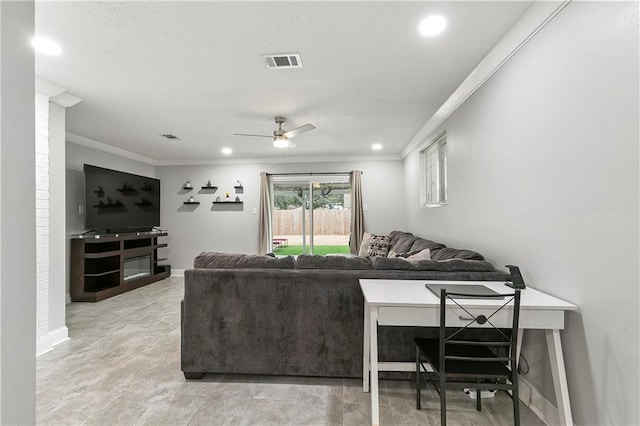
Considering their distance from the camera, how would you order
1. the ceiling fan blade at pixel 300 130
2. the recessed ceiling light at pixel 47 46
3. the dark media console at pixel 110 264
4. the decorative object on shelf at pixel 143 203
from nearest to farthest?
the recessed ceiling light at pixel 47 46
the ceiling fan blade at pixel 300 130
the dark media console at pixel 110 264
the decorative object on shelf at pixel 143 203

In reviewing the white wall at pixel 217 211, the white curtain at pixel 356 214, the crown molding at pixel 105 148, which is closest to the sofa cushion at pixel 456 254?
the white curtain at pixel 356 214

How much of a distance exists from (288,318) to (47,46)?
8.43 feet

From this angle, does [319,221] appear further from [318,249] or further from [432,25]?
[432,25]

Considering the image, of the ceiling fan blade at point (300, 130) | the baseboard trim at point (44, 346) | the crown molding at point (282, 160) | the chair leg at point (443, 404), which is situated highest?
the crown molding at point (282, 160)

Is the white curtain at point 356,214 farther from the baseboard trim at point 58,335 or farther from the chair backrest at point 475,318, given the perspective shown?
the baseboard trim at point 58,335

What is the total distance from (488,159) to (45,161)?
3.90 metres

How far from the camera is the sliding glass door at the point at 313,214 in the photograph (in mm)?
6109

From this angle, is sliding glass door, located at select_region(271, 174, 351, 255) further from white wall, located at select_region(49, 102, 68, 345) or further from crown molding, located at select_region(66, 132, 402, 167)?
white wall, located at select_region(49, 102, 68, 345)

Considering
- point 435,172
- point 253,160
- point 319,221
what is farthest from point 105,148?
point 435,172

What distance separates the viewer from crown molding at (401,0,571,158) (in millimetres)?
1675

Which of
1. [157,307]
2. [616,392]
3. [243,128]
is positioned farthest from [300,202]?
[616,392]

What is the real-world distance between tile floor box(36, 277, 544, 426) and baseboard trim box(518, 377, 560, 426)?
0.14 ft

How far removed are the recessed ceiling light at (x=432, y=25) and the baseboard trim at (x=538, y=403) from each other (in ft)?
7.65

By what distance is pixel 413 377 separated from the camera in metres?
2.20
